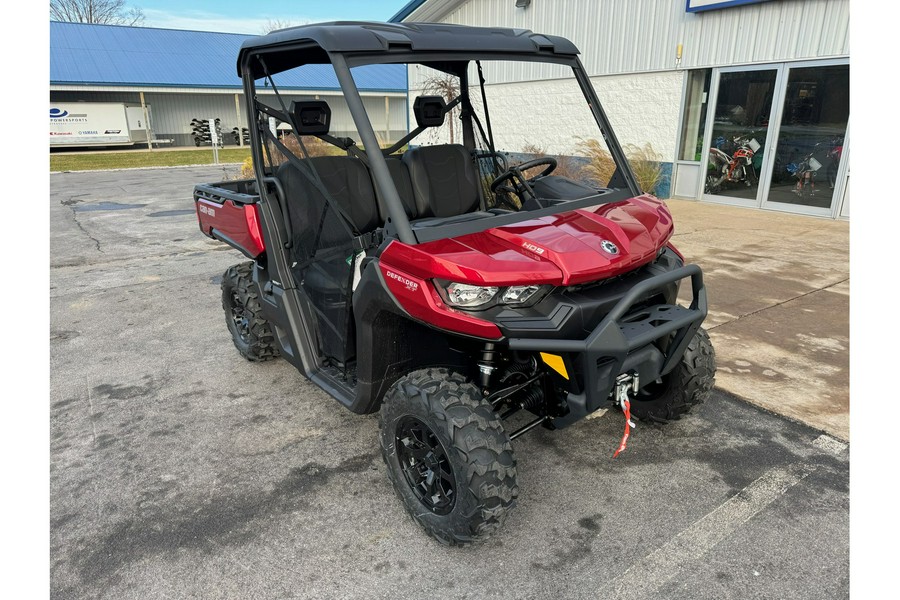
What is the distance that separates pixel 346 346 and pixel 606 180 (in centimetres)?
166

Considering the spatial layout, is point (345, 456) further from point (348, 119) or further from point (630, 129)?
point (630, 129)

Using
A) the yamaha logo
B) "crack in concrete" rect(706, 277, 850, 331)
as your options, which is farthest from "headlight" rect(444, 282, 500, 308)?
"crack in concrete" rect(706, 277, 850, 331)

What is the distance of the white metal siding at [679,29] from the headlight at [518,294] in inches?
235

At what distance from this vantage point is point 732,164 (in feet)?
32.3

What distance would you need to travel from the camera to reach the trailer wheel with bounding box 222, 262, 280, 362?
13.0 feet

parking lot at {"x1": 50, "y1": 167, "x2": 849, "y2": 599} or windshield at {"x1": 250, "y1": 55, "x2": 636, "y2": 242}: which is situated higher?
windshield at {"x1": 250, "y1": 55, "x2": 636, "y2": 242}

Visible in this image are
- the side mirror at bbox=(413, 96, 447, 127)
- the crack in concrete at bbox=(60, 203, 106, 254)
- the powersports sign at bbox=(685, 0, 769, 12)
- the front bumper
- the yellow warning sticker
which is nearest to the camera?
the front bumper

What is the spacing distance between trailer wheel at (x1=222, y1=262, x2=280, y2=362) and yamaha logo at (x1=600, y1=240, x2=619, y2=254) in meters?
2.34

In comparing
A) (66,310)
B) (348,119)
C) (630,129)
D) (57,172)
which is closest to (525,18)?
(630,129)

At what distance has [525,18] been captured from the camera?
41.5ft

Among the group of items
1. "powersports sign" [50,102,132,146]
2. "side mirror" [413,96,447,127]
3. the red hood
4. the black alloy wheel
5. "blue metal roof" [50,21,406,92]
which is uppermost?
"blue metal roof" [50,21,406,92]

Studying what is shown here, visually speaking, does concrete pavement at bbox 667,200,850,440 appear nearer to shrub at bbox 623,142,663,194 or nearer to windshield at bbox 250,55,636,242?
windshield at bbox 250,55,636,242

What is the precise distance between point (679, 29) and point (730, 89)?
4.61ft

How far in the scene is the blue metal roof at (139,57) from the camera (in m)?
25.5
